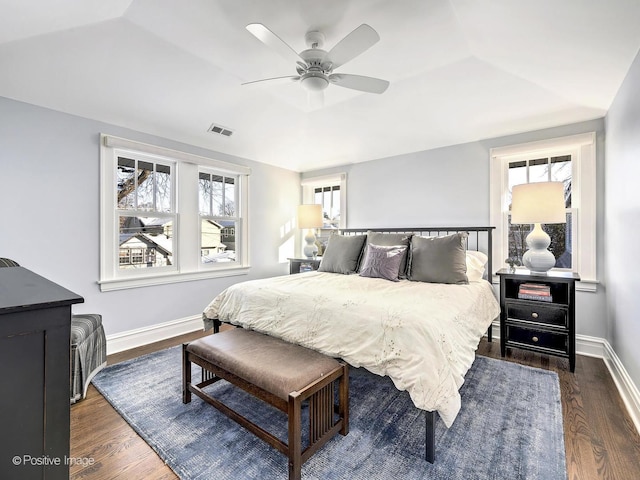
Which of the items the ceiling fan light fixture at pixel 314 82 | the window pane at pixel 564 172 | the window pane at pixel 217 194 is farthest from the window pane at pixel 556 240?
the window pane at pixel 217 194

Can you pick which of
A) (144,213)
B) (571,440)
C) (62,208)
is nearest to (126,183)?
(144,213)

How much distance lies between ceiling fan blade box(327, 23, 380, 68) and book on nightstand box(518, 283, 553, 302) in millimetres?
2523

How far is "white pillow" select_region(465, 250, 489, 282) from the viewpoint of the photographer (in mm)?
3107

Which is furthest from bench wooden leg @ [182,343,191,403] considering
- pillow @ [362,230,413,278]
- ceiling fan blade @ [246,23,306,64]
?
ceiling fan blade @ [246,23,306,64]

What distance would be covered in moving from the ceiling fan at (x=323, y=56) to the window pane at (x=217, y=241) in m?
2.36

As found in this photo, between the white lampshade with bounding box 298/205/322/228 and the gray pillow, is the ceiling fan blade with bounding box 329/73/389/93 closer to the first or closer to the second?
the gray pillow

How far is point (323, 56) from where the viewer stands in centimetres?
204

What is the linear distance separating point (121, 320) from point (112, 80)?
228cm

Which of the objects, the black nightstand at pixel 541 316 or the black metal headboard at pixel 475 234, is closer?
the black nightstand at pixel 541 316

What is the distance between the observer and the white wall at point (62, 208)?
8.34 ft

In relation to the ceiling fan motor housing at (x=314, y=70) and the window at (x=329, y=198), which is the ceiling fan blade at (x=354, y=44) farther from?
the window at (x=329, y=198)

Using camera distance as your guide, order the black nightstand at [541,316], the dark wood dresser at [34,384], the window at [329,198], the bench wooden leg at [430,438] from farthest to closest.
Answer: the window at [329,198]
the black nightstand at [541,316]
the bench wooden leg at [430,438]
the dark wood dresser at [34,384]

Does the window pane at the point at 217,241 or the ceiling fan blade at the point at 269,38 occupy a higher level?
the ceiling fan blade at the point at 269,38

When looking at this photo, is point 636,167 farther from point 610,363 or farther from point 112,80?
point 112,80
